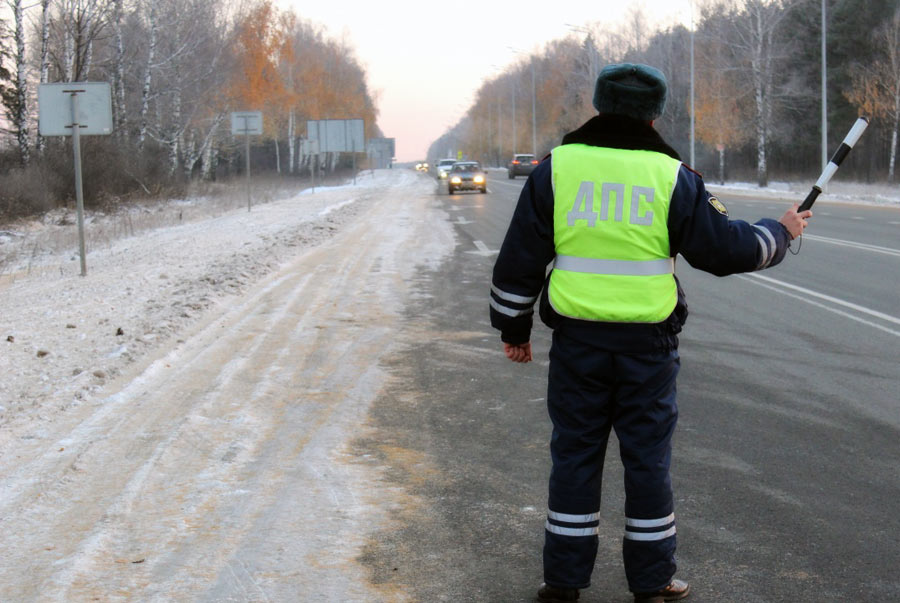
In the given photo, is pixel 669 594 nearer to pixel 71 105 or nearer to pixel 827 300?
pixel 827 300

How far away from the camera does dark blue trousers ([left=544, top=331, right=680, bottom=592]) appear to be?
3.48 metres

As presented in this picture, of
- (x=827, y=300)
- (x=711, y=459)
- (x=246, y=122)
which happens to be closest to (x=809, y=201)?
(x=711, y=459)

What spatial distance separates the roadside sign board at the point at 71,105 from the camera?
13.4 meters

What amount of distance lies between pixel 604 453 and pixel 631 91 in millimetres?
1241

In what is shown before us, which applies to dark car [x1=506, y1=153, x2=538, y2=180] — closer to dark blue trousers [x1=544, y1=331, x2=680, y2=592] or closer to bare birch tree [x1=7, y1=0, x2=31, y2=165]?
bare birch tree [x1=7, y1=0, x2=31, y2=165]

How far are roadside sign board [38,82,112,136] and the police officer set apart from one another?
11.2 metres

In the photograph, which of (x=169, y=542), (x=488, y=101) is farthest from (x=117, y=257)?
(x=488, y=101)

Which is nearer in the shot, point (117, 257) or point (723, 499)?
point (723, 499)

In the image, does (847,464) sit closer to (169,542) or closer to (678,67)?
(169,542)

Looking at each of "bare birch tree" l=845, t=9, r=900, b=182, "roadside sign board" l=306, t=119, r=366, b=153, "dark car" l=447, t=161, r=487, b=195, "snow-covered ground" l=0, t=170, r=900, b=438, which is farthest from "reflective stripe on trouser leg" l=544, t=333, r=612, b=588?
"roadside sign board" l=306, t=119, r=366, b=153

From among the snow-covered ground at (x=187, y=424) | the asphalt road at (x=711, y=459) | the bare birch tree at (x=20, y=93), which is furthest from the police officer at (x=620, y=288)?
the bare birch tree at (x=20, y=93)

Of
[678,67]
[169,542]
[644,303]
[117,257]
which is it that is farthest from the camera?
[678,67]

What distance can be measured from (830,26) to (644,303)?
56.0 meters

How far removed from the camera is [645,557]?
3.52 m
